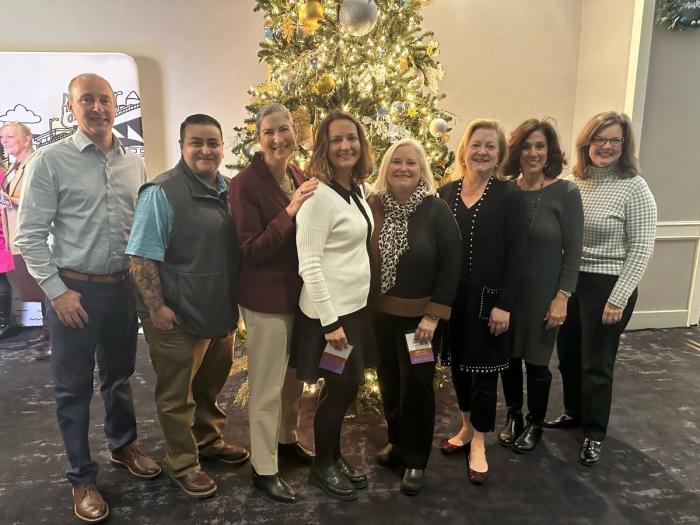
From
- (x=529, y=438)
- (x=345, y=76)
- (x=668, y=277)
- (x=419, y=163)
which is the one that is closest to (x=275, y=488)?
(x=529, y=438)

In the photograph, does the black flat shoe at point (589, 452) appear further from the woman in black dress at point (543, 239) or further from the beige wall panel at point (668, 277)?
the beige wall panel at point (668, 277)

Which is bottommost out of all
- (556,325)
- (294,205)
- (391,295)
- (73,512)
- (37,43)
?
(73,512)

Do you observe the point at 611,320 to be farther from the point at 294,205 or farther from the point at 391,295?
the point at 294,205

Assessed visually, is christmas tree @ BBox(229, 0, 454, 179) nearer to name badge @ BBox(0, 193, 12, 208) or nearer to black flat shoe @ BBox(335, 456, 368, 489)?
black flat shoe @ BBox(335, 456, 368, 489)

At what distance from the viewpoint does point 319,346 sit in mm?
1850

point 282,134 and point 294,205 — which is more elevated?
point 282,134

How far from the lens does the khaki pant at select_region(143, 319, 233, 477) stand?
6.31ft

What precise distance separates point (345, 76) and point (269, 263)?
50.8 inches

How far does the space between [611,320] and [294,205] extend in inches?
59.6

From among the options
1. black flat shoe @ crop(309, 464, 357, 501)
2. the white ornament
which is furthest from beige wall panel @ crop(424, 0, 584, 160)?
black flat shoe @ crop(309, 464, 357, 501)

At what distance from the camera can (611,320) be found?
85.8 inches

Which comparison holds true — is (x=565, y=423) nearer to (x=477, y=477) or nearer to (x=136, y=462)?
(x=477, y=477)

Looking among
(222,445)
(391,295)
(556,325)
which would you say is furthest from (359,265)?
(222,445)

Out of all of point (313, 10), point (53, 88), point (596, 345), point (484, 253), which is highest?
point (313, 10)
